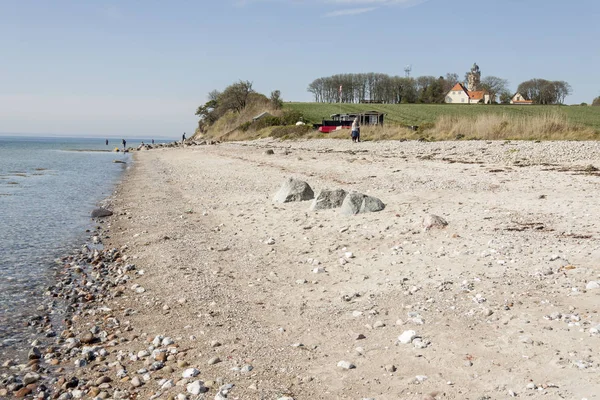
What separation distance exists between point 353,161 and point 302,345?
55.9 feet

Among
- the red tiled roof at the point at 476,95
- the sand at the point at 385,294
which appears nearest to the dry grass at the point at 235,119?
the sand at the point at 385,294

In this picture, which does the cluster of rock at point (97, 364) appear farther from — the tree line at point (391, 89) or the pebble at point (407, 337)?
the tree line at point (391, 89)

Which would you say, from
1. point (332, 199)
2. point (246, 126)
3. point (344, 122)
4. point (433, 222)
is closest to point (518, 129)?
point (332, 199)

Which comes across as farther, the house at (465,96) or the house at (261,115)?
the house at (465,96)

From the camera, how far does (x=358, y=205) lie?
9922mm

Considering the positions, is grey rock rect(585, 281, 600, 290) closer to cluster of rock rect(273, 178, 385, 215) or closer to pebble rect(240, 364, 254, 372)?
pebble rect(240, 364, 254, 372)

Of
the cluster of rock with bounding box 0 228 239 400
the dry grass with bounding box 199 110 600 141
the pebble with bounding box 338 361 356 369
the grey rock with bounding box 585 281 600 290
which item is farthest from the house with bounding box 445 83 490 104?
the pebble with bounding box 338 361 356 369

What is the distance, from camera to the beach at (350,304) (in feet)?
13.0

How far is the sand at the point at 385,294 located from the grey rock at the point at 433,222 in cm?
13

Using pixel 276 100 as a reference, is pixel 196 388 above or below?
below

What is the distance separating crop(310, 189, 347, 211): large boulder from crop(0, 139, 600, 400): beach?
0.78 ft

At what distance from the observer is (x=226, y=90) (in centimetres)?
9400

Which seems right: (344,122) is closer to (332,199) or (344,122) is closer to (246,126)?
Result: (246,126)

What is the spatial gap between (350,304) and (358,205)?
447 cm
